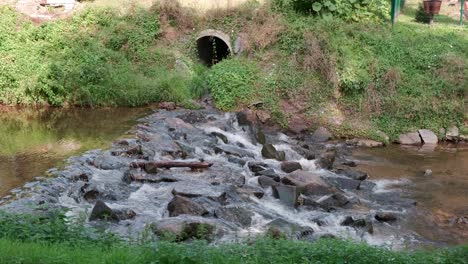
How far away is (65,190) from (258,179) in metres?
3.98

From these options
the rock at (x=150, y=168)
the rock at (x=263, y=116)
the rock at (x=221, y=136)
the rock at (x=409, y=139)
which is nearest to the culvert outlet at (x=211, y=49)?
the rock at (x=263, y=116)

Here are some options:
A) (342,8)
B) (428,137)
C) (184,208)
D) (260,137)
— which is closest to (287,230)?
(184,208)

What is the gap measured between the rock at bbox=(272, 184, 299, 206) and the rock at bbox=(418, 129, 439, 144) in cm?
631

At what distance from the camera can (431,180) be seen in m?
13.5

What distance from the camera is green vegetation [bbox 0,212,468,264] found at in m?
6.23

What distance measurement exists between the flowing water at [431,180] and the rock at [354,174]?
0.33 meters

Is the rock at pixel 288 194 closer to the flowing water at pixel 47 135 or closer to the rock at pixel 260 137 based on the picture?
the rock at pixel 260 137

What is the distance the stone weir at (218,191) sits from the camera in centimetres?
996

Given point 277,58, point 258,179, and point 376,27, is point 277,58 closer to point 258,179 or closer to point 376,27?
point 376,27

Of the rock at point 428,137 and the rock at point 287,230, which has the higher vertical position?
the rock at point 287,230

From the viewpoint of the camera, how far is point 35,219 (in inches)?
308

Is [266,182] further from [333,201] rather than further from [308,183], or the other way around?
[333,201]

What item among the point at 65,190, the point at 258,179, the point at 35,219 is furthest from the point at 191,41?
A: the point at 35,219

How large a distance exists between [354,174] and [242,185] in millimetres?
2870
